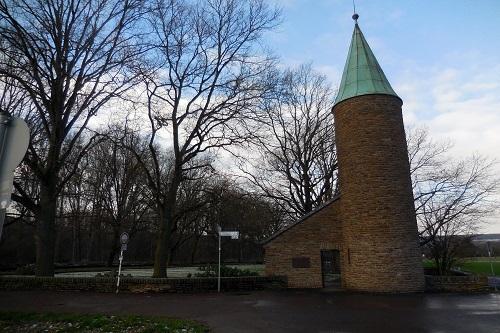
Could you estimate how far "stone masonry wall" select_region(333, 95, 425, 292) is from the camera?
50.4 ft

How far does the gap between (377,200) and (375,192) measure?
36 cm

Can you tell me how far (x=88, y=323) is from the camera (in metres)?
8.13

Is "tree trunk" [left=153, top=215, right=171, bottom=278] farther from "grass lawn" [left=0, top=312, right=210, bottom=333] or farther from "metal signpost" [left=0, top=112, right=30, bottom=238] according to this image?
"metal signpost" [left=0, top=112, right=30, bottom=238]

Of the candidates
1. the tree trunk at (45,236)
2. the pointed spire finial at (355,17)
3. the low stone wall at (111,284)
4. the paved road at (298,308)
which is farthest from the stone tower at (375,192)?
the tree trunk at (45,236)

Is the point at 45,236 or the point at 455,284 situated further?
the point at 45,236

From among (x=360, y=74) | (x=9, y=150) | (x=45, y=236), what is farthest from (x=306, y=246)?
(x=9, y=150)

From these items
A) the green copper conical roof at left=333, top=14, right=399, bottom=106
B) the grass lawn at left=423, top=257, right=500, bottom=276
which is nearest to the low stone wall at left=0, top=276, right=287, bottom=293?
the green copper conical roof at left=333, top=14, right=399, bottom=106

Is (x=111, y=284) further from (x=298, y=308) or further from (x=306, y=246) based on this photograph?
(x=306, y=246)

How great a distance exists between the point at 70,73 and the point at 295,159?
18017 millimetres

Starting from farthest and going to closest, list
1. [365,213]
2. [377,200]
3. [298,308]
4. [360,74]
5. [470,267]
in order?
[470,267] → [360,74] → [365,213] → [377,200] → [298,308]

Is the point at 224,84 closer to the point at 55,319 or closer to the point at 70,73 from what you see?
the point at 70,73

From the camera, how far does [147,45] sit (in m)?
15.2

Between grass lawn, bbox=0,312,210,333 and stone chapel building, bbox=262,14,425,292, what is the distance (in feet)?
32.0

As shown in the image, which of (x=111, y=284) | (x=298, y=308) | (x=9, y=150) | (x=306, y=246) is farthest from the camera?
(x=306, y=246)
